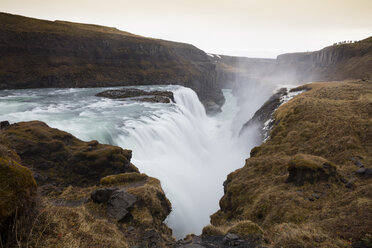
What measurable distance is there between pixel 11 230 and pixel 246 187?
11.0 meters

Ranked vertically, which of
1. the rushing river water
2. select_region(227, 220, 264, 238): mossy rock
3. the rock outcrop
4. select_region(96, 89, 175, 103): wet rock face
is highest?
the rock outcrop

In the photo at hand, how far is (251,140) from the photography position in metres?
28.3

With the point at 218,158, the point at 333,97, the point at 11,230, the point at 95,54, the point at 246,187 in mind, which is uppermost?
the point at 95,54

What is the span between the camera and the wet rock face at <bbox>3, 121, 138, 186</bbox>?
12.1m

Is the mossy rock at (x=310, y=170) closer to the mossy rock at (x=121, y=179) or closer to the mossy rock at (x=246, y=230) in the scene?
the mossy rock at (x=246, y=230)

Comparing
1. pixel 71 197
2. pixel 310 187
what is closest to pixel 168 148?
pixel 71 197

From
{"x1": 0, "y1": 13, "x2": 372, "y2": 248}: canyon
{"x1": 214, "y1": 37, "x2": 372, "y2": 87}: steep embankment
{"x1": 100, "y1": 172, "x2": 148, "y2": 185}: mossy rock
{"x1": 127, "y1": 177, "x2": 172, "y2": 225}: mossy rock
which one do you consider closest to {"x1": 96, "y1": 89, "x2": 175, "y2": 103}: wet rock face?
{"x1": 0, "y1": 13, "x2": 372, "y2": 248}: canyon

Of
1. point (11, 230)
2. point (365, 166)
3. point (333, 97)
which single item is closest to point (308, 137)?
point (365, 166)

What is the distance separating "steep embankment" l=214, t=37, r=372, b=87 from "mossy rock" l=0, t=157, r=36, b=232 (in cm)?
6304

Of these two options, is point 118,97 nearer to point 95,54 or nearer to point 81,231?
point 95,54

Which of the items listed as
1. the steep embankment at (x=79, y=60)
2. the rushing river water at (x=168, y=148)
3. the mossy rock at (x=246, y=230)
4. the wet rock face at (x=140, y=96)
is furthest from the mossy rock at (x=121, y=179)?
the steep embankment at (x=79, y=60)

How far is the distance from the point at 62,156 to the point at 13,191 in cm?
970

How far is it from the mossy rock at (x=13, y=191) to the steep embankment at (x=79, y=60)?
5294cm

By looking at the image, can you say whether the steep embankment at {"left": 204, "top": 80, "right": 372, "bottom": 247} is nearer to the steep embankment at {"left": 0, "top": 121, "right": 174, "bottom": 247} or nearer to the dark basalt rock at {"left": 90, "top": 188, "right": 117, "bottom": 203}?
the steep embankment at {"left": 0, "top": 121, "right": 174, "bottom": 247}
